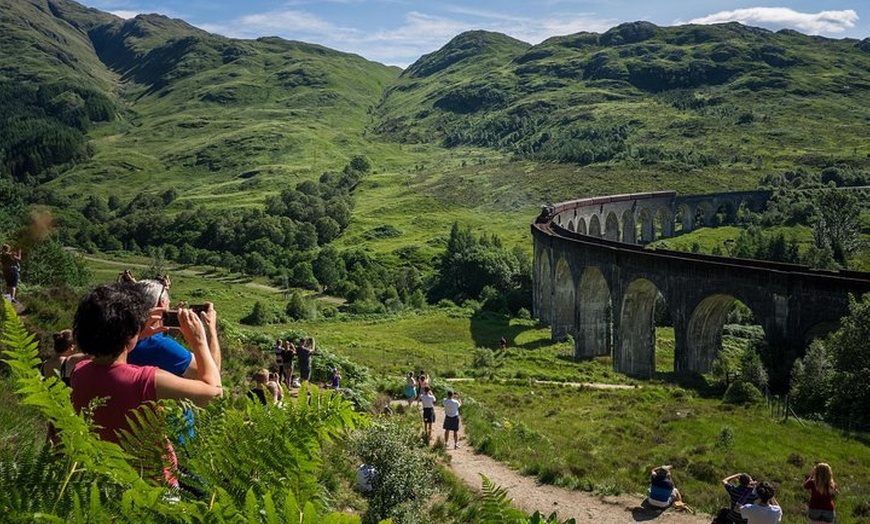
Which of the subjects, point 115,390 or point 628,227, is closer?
point 115,390

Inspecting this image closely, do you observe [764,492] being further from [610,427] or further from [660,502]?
[610,427]

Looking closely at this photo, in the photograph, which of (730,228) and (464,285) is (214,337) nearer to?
(464,285)

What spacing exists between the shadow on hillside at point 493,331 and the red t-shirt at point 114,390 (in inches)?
2177

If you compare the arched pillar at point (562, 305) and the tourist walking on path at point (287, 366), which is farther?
the arched pillar at point (562, 305)

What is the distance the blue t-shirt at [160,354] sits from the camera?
473 centimetres

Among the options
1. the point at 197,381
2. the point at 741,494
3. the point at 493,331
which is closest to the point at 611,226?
the point at 493,331

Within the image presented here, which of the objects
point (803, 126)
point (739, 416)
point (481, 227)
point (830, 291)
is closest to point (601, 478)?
point (739, 416)

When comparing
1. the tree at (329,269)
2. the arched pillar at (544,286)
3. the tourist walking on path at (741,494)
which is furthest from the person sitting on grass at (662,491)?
the tree at (329,269)

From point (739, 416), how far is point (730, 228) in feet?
296

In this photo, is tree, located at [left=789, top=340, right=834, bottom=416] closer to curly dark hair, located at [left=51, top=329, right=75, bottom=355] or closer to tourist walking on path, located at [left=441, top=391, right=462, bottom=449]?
tourist walking on path, located at [left=441, top=391, right=462, bottom=449]

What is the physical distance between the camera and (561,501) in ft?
48.9

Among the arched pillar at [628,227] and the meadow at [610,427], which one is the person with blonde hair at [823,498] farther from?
the arched pillar at [628,227]

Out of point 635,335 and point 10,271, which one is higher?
point 10,271

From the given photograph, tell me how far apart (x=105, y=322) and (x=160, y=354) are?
1.28 metres
